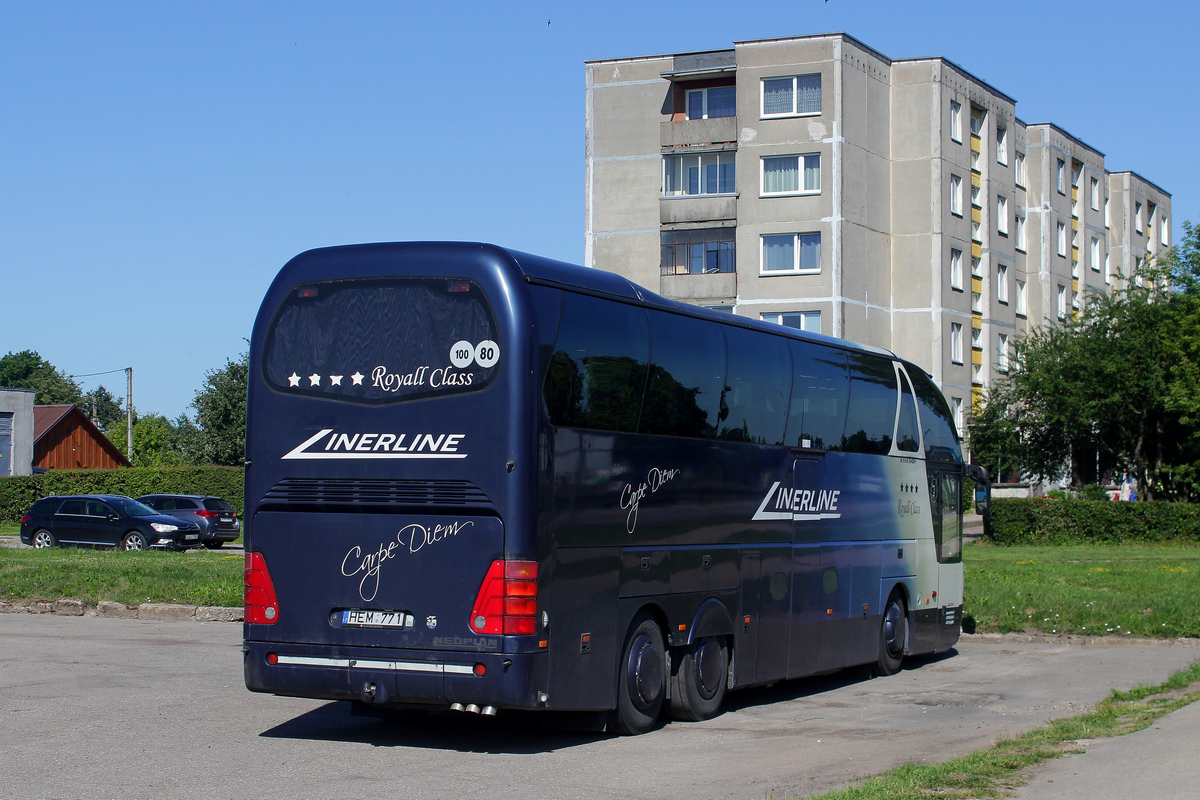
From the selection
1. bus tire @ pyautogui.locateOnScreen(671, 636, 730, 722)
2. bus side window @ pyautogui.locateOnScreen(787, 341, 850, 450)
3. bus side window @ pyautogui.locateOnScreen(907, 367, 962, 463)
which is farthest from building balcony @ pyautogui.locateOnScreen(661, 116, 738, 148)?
bus tire @ pyautogui.locateOnScreen(671, 636, 730, 722)

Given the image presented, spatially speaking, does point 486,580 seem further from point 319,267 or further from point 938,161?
point 938,161

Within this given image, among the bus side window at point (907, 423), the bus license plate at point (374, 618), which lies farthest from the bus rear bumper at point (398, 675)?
the bus side window at point (907, 423)

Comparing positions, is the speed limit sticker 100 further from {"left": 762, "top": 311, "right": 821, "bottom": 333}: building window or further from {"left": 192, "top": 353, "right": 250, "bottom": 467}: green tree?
{"left": 192, "top": 353, "right": 250, "bottom": 467}: green tree

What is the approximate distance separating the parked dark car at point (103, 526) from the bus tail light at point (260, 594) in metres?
26.2

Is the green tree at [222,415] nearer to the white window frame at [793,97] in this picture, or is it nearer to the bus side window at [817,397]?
the white window frame at [793,97]

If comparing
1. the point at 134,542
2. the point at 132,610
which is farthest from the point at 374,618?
the point at 134,542

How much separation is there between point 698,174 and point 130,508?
2623 cm

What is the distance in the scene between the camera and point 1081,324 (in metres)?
49.1

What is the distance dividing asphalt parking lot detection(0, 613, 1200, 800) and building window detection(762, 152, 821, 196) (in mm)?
36072

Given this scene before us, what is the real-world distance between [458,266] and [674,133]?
43.5 m

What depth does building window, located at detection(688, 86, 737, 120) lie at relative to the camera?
169 feet

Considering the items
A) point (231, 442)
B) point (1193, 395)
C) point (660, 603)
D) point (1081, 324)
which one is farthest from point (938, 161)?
point (660, 603)

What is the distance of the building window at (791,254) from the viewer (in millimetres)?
49125

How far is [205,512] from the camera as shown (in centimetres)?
3900
